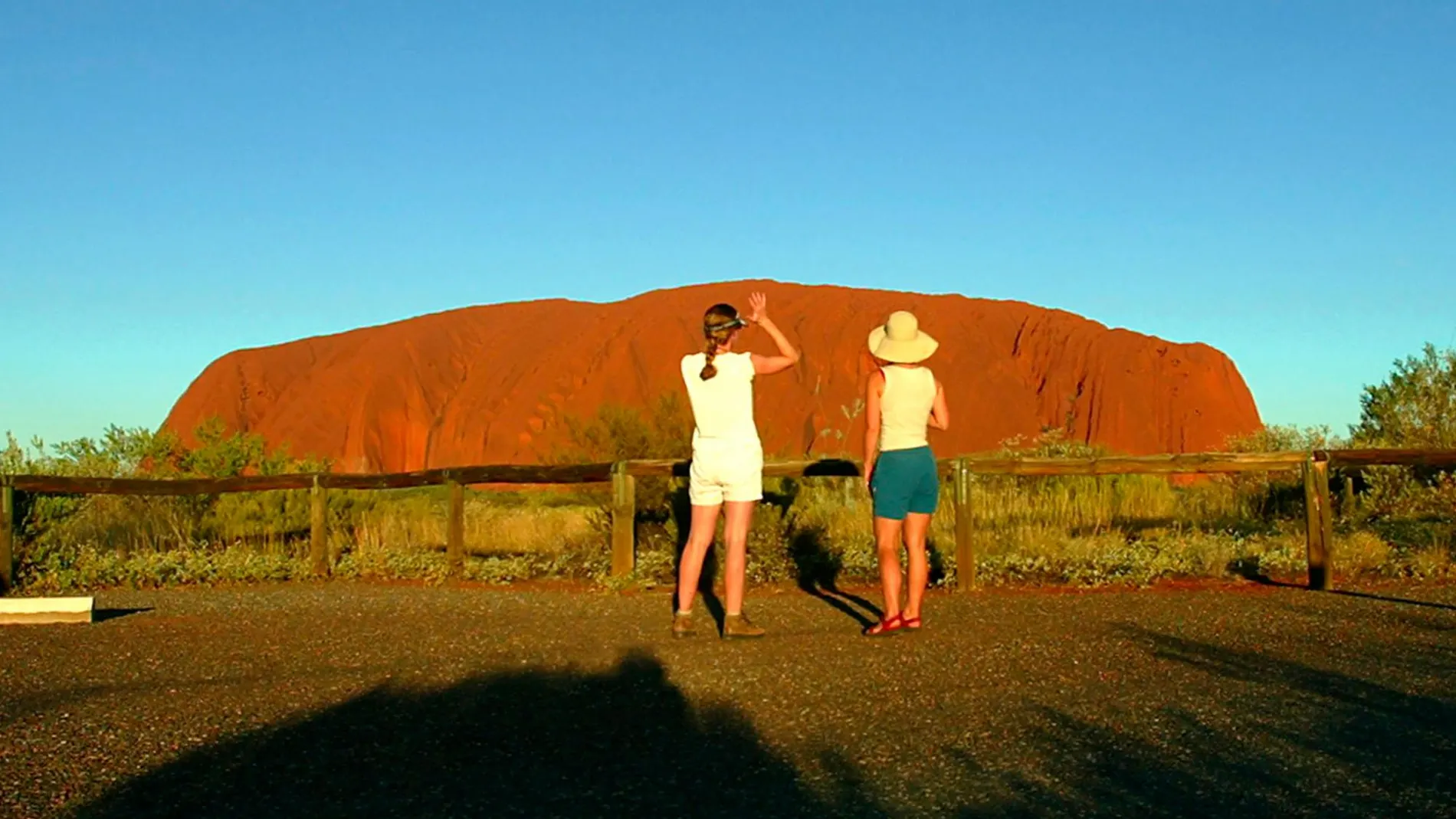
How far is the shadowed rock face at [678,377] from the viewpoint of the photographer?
50406mm

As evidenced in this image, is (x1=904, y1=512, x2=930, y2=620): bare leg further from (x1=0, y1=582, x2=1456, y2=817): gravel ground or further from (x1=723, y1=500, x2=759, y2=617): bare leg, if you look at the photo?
(x1=723, y1=500, x2=759, y2=617): bare leg

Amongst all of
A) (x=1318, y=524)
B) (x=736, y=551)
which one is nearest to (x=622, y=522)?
(x=736, y=551)

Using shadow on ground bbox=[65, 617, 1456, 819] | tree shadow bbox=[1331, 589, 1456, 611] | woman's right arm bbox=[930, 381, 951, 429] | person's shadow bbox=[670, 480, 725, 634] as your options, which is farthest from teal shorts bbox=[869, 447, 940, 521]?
tree shadow bbox=[1331, 589, 1456, 611]

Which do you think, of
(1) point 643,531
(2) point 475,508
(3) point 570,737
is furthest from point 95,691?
(2) point 475,508

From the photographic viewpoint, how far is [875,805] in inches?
176

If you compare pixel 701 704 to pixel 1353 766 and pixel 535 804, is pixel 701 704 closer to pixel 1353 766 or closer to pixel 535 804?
pixel 535 804

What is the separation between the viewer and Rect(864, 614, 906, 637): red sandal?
854cm

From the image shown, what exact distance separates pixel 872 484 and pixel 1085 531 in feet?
24.7

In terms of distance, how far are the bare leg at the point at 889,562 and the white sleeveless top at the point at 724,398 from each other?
96 cm

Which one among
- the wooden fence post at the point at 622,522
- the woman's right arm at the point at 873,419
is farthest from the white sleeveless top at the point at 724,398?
the wooden fence post at the point at 622,522

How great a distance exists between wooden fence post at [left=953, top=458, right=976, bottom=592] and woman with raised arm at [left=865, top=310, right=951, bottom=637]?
2587mm

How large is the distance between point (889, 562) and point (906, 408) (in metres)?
0.92

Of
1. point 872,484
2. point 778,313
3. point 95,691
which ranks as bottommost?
point 95,691

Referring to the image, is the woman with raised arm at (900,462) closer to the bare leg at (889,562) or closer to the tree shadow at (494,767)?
the bare leg at (889,562)
